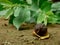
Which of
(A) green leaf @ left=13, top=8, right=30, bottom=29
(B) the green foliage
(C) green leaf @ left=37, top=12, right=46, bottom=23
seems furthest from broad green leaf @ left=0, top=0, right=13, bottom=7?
(C) green leaf @ left=37, top=12, right=46, bottom=23

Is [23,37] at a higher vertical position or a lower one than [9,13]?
lower

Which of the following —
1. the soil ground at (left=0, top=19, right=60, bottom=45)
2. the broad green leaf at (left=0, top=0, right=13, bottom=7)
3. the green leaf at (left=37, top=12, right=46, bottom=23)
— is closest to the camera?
the soil ground at (left=0, top=19, right=60, bottom=45)

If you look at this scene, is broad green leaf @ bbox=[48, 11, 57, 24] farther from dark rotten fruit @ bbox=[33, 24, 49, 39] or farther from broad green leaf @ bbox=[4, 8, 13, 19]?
broad green leaf @ bbox=[4, 8, 13, 19]

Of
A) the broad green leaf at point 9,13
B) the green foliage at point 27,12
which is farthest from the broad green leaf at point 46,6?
the broad green leaf at point 9,13

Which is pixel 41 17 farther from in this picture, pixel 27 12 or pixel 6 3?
pixel 6 3

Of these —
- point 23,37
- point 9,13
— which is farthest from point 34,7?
point 23,37

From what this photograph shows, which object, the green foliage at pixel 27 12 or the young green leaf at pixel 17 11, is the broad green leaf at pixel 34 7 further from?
the young green leaf at pixel 17 11
